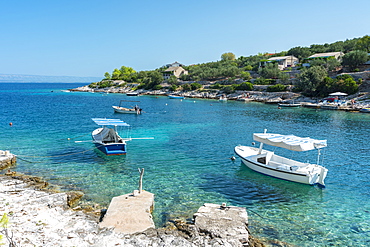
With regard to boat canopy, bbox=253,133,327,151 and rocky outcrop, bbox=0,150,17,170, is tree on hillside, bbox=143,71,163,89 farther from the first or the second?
boat canopy, bbox=253,133,327,151

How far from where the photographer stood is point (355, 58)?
3632 inches

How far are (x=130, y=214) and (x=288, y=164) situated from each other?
46.8 ft

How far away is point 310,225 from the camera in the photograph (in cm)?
1523

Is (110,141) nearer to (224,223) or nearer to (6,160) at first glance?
(6,160)

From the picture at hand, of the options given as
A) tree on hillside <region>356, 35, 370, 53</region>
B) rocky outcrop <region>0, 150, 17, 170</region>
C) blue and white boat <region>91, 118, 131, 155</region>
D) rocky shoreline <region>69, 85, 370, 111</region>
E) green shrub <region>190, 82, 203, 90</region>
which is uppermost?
tree on hillside <region>356, 35, 370, 53</region>

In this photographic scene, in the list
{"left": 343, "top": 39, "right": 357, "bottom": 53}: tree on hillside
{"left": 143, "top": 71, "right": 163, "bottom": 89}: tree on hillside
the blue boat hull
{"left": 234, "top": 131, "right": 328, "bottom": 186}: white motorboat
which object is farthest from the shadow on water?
{"left": 343, "top": 39, "right": 357, "bottom": 53}: tree on hillside

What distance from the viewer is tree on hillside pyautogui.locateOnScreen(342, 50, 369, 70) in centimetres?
9219

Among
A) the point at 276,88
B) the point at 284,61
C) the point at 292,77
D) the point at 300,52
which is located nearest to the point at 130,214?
the point at 276,88

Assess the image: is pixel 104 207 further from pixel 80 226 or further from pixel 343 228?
pixel 343 228

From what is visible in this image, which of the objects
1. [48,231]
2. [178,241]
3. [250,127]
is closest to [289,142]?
[178,241]

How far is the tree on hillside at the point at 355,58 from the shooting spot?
92.2 metres

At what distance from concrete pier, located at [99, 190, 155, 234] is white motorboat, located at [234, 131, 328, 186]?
10447 mm

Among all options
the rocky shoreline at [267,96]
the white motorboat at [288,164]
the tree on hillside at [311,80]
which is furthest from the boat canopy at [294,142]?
the tree on hillside at [311,80]

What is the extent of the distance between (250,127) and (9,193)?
118ft
